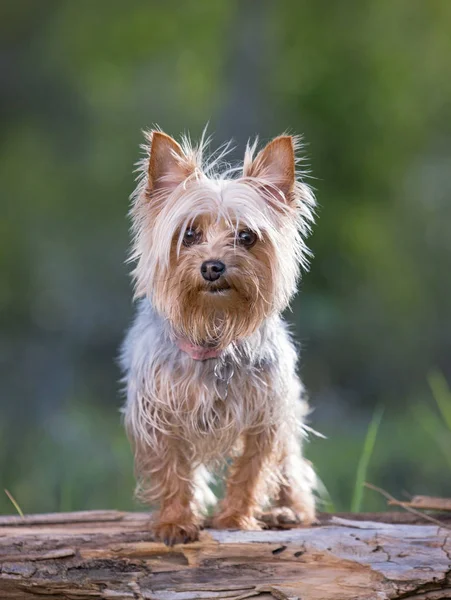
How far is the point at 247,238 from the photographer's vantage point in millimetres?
5141

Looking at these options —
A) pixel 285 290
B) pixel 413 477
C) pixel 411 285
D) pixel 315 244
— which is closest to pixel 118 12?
pixel 315 244

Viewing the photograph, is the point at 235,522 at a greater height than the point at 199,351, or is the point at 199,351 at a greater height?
the point at 199,351

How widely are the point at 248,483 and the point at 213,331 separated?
3.38 feet

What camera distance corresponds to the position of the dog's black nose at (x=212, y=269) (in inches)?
193

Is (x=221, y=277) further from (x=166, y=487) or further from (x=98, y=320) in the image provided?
(x=98, y=320)

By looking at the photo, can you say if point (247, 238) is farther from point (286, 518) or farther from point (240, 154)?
point (240, 154)

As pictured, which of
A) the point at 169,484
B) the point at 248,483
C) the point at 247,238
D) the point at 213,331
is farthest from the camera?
the point at 248,483

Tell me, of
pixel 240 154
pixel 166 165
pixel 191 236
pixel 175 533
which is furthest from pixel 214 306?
pixel 240 154

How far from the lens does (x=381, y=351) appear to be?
17234 mm

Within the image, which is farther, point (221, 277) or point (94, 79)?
point (94, 79)

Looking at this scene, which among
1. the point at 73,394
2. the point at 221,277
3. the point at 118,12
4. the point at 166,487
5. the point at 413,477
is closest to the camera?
the point at 221,277

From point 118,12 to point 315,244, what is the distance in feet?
22.0

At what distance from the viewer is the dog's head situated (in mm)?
5051

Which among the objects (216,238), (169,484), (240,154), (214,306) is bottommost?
(169,484)
